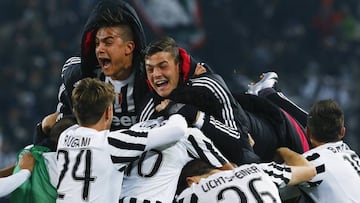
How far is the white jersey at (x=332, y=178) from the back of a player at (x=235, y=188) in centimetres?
43

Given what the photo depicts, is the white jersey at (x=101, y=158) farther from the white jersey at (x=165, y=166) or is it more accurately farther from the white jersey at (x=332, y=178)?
the white jersey at (x=332, y=178)

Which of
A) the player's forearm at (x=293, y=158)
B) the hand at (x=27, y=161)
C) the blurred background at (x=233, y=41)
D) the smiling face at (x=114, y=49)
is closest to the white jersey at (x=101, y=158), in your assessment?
the hand at (x=27, y=161)

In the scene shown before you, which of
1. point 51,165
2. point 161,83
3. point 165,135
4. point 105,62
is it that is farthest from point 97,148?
point 105,62

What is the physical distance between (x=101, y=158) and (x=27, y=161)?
57 cm

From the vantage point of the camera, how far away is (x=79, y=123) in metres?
4.77

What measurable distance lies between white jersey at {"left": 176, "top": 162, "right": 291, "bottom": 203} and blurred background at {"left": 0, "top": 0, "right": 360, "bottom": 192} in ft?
20.8

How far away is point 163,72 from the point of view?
511 cm

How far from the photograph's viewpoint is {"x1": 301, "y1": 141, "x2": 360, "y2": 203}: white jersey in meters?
5.08

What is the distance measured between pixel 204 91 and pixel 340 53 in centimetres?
721

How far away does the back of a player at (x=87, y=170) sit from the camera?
465 cm

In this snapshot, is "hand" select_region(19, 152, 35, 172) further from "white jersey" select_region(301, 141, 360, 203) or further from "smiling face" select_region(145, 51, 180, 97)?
"white jersey" select_region(301, 141, 360, 203)

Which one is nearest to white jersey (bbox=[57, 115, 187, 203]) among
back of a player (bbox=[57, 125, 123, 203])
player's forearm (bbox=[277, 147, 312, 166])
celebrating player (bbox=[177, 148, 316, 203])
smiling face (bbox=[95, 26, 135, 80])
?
back of a player (bbox=[57, 125, 123, 203])

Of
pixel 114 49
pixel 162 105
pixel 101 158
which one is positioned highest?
pixel 114 49

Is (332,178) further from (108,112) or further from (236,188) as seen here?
(108,112)
